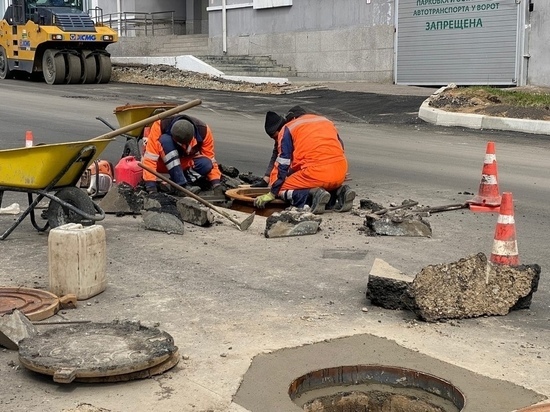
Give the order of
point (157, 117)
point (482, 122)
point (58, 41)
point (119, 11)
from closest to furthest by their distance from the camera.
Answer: point (157, 117) → point (482, 122) → point (58, 41) → point (119, 11)

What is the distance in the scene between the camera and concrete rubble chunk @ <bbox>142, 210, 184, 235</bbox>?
819 cm

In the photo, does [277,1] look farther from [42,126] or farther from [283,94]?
[42,126]

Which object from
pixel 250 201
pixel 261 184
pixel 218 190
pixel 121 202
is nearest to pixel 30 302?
pixel 121 202

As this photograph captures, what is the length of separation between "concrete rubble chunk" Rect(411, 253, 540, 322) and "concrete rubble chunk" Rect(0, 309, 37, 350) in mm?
2451

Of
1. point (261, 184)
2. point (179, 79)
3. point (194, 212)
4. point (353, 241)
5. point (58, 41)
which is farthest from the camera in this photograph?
point (179, 79)

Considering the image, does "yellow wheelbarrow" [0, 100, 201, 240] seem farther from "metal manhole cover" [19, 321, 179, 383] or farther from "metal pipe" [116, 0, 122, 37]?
"metal pipe" [116, 0, 122, 37]

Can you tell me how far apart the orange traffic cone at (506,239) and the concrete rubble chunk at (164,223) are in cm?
307

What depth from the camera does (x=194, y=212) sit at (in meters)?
8.54

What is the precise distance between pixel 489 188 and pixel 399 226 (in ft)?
5.34

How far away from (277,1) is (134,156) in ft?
69.8

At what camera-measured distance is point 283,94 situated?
2331 cm

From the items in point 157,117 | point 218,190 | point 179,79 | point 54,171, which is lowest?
point 218,190

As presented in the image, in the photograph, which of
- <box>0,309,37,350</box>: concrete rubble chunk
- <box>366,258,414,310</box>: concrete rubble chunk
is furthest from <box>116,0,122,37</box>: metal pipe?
<box>0,309,37,350</box>: concrete rubble chunk

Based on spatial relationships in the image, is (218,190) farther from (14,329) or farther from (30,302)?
(14,329)
